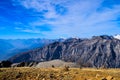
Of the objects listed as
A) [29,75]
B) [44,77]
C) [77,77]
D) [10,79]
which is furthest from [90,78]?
[10,79]

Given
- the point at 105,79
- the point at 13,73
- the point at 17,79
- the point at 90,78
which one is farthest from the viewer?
the point at 13,73

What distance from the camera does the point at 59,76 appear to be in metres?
24.8

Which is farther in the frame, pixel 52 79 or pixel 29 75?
pixel 29 75

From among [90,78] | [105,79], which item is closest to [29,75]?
[90,78]

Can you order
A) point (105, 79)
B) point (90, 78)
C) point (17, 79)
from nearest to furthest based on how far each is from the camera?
point (105, 79) < point (90, 78) < point (17, 79)

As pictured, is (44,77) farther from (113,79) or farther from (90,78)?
(113,79)

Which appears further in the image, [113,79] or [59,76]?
[59,76]

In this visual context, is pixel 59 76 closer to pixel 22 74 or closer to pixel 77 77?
pixel 77 77

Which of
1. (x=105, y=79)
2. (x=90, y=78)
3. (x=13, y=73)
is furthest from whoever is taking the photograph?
(x=13, y=73)

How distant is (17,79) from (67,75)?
18.5 ft

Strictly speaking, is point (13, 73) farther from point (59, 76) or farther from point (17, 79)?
point (59, 76)

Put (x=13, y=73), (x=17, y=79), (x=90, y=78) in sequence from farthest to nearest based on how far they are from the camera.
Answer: (x=13, y=73)
(x=17, y=79)
(x=90, y=78)

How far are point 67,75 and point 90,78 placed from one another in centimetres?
331

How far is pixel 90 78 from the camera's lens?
22969mm
